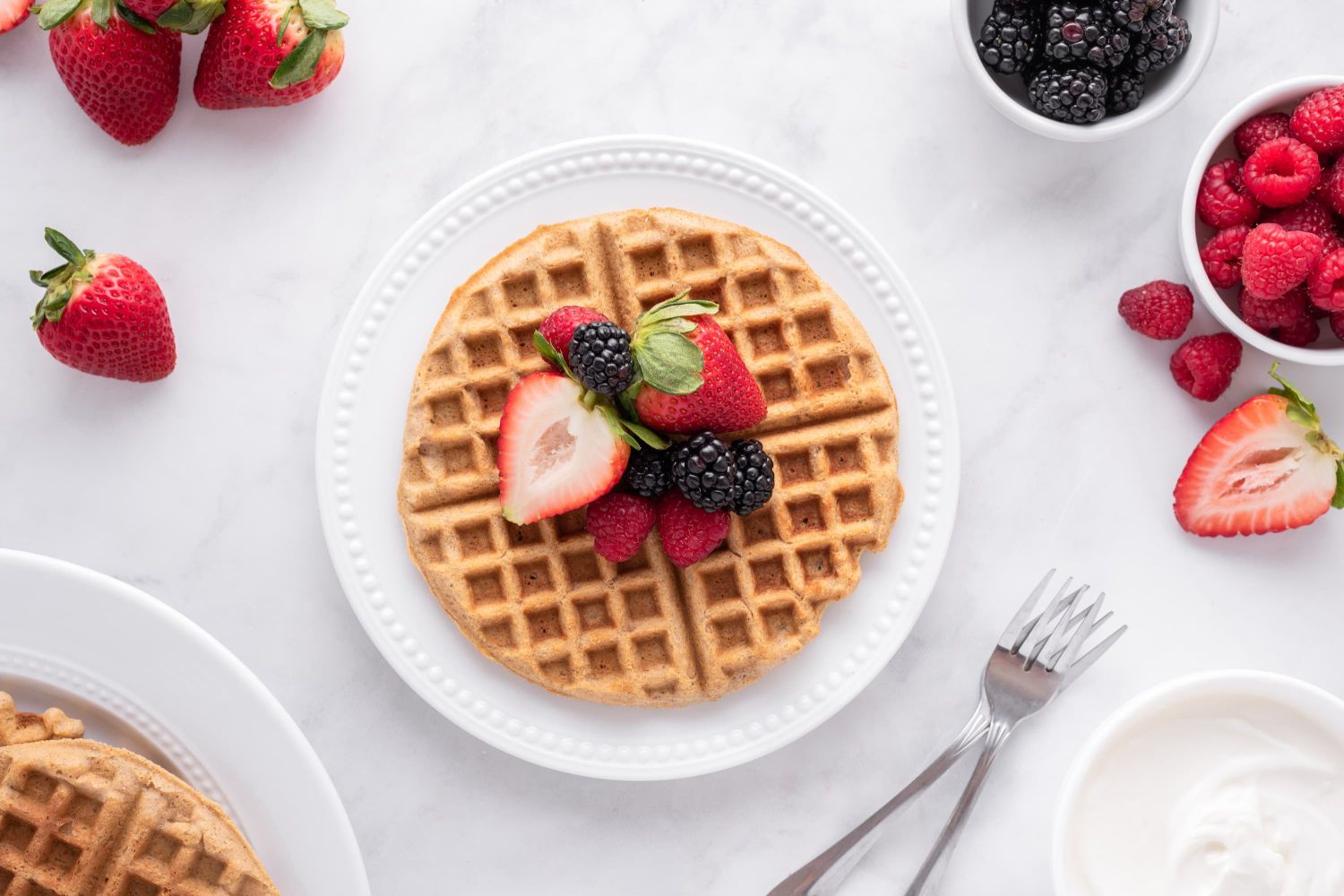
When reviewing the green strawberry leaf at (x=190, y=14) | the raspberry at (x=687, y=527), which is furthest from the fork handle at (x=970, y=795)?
the green strawberry leaf at (x=190, y=14)

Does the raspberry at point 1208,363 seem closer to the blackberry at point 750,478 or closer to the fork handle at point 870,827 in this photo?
the fork handle at point 870,827

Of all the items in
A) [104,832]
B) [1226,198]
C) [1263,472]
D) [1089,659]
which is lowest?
[104,832]

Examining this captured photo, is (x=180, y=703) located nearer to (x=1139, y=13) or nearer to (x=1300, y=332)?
(x=1139, y=13)

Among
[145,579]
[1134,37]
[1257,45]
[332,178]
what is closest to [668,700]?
[145,579]

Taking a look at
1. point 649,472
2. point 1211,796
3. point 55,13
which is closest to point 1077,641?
point 1211,796

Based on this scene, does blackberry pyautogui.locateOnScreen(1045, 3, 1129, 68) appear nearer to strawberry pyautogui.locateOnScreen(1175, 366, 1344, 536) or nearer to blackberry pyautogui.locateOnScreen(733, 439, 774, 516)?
strawberry pyautogui.locateOnScreen(1175, 366, 1344, 536)

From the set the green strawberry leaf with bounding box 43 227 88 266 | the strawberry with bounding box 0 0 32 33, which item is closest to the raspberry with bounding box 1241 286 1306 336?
the green strawberry leaf with bounding box 43 227 88 266

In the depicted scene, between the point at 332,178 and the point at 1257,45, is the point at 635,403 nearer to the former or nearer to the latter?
the point at 332,178
